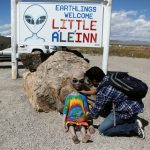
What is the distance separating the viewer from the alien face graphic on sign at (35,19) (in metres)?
12.9

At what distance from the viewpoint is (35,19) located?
12875 millimetres

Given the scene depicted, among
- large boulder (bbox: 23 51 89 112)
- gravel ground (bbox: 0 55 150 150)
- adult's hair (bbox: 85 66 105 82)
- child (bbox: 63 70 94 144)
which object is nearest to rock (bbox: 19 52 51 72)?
large boulder (bbox: 23 51 89 112)

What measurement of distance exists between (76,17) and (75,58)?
2.93 m

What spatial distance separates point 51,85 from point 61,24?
4.47 metres

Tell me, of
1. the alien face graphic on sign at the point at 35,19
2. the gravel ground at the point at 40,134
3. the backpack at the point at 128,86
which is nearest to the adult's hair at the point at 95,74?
the backpack at the point at 128,86

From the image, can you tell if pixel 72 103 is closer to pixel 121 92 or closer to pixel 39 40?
pixel 121 92

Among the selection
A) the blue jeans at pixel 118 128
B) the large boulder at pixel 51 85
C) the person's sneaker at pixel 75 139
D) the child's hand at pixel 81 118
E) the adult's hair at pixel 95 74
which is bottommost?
the person's sneaker at pixel 75 139

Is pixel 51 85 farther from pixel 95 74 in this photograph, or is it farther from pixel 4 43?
pixel 4 43

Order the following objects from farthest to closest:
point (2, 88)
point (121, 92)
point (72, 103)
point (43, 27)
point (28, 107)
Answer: point (43, 27) → point (2, 88) → point (28, 107) → point (72, 103) → point (121, 92)

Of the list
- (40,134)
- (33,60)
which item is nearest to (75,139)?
(40,134)

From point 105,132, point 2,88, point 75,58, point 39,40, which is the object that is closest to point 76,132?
point 105,132

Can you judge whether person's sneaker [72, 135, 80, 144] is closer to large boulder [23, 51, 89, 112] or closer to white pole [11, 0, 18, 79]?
large boulder [23, 51, 89, 112]

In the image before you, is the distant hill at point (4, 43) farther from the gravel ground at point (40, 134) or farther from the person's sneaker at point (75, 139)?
the person's sneaker at point (75, 139)

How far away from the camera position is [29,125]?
25.4ft
